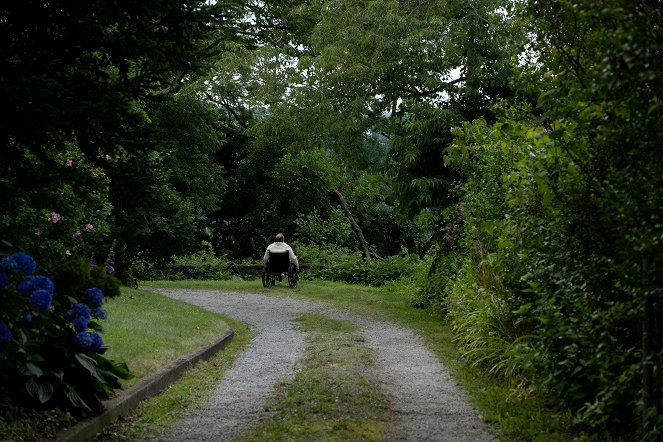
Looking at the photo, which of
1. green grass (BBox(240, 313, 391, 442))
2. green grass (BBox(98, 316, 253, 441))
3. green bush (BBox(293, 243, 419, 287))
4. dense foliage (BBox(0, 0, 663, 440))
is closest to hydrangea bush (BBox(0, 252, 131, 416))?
green grass (BBox(98, 316, 253, 441))

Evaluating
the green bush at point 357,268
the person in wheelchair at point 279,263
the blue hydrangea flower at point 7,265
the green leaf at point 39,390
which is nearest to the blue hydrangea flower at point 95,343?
the green leaf at point 39,390

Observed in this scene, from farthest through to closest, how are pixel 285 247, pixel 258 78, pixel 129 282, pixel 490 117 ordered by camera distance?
pixel 258 78 < pixel 285 247 < pixel 129 282 < pixel 490 117

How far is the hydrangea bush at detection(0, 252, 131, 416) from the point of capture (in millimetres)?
5211

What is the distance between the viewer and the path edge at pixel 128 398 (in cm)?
562

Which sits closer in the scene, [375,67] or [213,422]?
[213,422]

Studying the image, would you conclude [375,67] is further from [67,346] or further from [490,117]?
[67,346]

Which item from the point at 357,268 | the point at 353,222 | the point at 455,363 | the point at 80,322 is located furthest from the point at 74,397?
the point at 353,222

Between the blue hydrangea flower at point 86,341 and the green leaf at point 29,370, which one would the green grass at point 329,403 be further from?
the green leaf at point 29,370

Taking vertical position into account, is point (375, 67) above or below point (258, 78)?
below

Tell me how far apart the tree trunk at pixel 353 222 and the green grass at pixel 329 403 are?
1940 cm

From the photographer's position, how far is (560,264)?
230 inches

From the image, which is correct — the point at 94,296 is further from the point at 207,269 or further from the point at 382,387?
the point at 207,269

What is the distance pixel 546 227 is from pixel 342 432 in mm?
2288

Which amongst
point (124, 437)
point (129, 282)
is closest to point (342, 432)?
point (124, 437)
